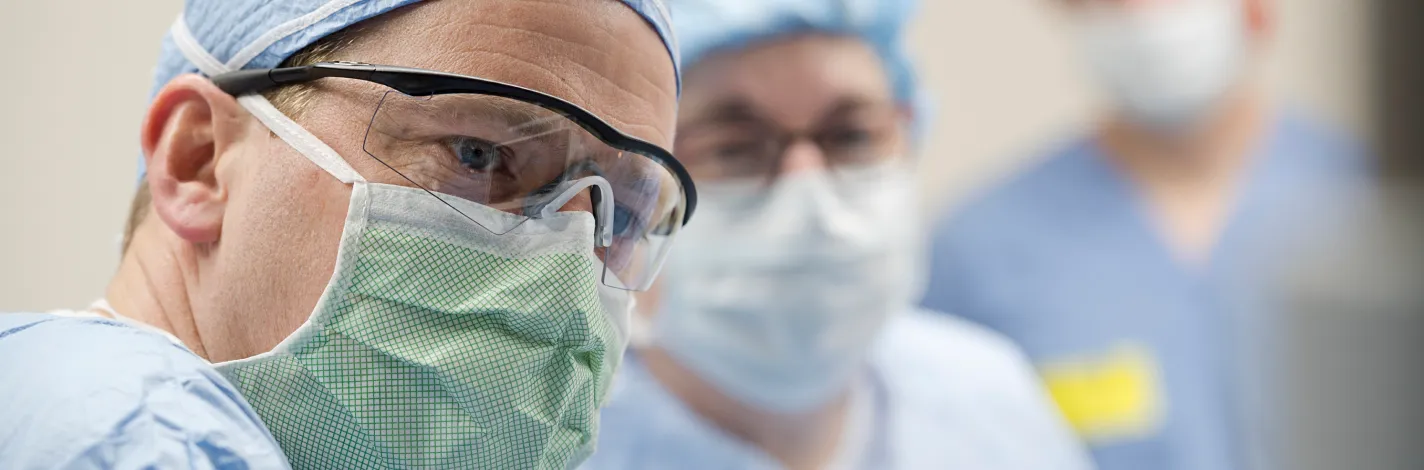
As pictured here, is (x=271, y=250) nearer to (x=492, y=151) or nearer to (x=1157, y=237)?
(x=492, y=151)

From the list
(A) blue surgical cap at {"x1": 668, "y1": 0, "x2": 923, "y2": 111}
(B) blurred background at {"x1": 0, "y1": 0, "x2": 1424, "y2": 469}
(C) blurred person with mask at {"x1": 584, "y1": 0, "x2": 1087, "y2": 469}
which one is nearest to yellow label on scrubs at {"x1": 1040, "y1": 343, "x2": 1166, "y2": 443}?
(B) blurred background at {"x1": 0, "y1": 0, "x2": 1424, "y2": 469}

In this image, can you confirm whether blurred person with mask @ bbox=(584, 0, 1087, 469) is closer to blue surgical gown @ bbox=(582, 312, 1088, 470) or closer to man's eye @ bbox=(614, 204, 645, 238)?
blue surgical gown @ bbox=(582, 312, 1088, 470)

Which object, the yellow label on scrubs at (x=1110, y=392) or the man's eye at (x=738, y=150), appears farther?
the yellow label on scrubs at (x=1110, y=392)

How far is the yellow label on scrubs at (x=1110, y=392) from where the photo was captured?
2.50m

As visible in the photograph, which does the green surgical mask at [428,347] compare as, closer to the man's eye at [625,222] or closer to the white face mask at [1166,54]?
the man's eye at [625,222]

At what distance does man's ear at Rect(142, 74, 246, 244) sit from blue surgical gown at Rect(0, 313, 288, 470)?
0.11m

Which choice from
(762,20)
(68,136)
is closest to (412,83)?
(762,20)

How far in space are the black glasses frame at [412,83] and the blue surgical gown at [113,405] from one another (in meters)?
0.20

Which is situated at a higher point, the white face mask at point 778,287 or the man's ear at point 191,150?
the man's ear at point 191,150

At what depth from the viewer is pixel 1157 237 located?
276 cm

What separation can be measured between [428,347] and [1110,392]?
204 cm

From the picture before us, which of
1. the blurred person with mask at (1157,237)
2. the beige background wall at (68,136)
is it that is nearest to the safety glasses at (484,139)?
the beige background wall at (68,136)

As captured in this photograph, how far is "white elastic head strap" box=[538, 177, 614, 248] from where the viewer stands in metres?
0.89

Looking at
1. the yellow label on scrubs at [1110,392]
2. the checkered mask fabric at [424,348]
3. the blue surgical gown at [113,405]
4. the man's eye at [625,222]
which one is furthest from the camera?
the yellow label on scrubs at [1110,392]
